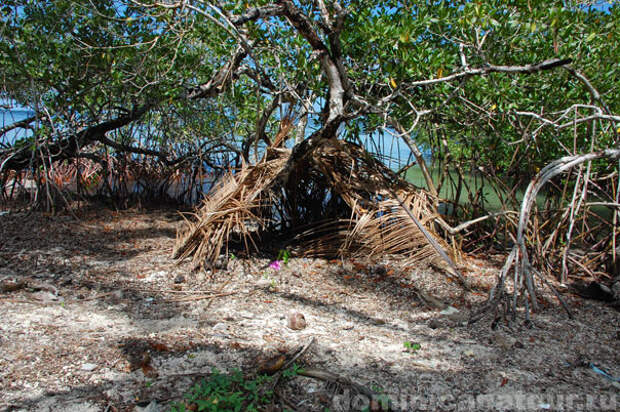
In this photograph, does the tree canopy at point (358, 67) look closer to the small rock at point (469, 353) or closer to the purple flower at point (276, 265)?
the purple flower at point (276, 265)

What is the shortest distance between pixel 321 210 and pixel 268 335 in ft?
5.57

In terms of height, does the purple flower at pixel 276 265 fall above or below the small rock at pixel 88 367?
above

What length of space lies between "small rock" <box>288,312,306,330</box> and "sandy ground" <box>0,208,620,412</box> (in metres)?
0.03

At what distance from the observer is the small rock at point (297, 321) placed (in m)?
2.44

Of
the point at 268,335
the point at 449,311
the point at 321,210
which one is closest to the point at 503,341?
the point at 449,311

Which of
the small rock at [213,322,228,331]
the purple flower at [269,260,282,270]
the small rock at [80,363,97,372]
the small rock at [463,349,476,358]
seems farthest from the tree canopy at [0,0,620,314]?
the small rock at [80,363,97,372]

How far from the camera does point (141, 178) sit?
5410 mm

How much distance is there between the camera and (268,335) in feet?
7.73

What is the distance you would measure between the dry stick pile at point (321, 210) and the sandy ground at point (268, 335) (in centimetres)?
17

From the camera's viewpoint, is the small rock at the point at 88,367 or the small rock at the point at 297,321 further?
the small rock at the point at 297,321

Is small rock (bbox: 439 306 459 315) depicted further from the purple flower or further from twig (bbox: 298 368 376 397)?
the purple flower

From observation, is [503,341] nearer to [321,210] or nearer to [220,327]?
[220,327]

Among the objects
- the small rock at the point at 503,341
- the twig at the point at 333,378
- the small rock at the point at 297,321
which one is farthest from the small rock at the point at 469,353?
the small rock at the point at 297,321

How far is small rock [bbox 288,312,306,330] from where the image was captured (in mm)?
2443
